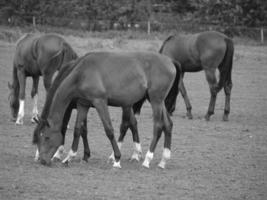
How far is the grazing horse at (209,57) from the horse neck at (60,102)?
6788mm

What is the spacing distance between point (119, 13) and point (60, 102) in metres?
35.5

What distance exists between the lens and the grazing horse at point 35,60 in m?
14.0

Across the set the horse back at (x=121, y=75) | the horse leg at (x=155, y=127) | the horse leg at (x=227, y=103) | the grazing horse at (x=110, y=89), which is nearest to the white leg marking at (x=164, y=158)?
the grazing horse at (x=110, y=89)

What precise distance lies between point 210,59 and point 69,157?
7520 millimetres

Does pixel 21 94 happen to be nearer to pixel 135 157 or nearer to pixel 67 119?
pixel 67 119

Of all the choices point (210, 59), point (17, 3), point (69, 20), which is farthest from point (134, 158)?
point (17, 3)

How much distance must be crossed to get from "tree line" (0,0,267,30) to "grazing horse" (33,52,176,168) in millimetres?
32291

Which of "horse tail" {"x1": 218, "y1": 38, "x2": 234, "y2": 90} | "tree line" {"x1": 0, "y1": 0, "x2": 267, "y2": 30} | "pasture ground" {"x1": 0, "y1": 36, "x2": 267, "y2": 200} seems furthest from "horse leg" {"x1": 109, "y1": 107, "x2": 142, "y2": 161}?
"tree line" {"x1": 0, "y1": 0, "x2": 267, "y2": 30}

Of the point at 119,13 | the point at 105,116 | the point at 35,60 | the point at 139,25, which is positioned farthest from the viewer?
the point at 119,13

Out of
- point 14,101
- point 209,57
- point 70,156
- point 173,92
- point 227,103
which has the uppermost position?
point 173,92

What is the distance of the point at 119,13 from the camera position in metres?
44.8

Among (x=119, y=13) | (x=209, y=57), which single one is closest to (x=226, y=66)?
(x=209, y=57)

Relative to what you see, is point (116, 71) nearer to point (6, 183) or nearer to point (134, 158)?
point (134, 158)

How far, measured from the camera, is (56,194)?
8.02 m
